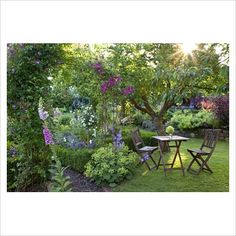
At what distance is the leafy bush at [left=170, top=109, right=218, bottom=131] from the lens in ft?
34.7

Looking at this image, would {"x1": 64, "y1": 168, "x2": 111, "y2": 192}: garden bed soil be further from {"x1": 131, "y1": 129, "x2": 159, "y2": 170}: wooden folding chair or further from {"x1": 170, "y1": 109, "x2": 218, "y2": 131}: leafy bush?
→ {"x1": 170, "y1": 109, "x2": 218, "y2": 131}: leafy bush

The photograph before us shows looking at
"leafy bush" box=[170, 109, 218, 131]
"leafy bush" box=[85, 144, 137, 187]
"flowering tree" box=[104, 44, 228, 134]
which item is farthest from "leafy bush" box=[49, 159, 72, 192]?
"leafy bush" box=[170, 109, 218, 131]

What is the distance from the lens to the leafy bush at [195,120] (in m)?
10.6

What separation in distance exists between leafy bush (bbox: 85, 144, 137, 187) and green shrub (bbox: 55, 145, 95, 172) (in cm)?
21

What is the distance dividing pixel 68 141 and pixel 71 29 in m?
3.00

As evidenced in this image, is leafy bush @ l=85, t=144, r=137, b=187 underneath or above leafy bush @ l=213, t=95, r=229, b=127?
underneath

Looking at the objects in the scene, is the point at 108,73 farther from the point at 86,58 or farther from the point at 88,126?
the point at 88,126

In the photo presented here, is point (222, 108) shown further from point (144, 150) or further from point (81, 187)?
point (81, 187)

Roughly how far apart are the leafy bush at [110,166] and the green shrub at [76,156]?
207mm

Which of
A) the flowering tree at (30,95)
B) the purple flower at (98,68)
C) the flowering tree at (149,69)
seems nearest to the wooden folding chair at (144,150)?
the flowering tree at (149,69)

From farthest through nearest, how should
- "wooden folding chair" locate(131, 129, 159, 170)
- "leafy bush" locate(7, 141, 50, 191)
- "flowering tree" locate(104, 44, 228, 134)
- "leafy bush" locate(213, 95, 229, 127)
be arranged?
"leafy bush" locate(213, 95, 229, 127) → "flowering tree" locate(104, 44, 228, 134) → "wooden folding chair" locate(131, 129, 159, 170) → "leafy bush" locate(7, 141, 50, 191)

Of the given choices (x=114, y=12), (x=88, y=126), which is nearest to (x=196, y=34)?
(x=114, y=12)

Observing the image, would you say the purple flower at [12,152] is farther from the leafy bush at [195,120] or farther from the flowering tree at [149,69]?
the leafy bush at [195,120]

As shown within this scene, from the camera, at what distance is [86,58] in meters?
6.84
